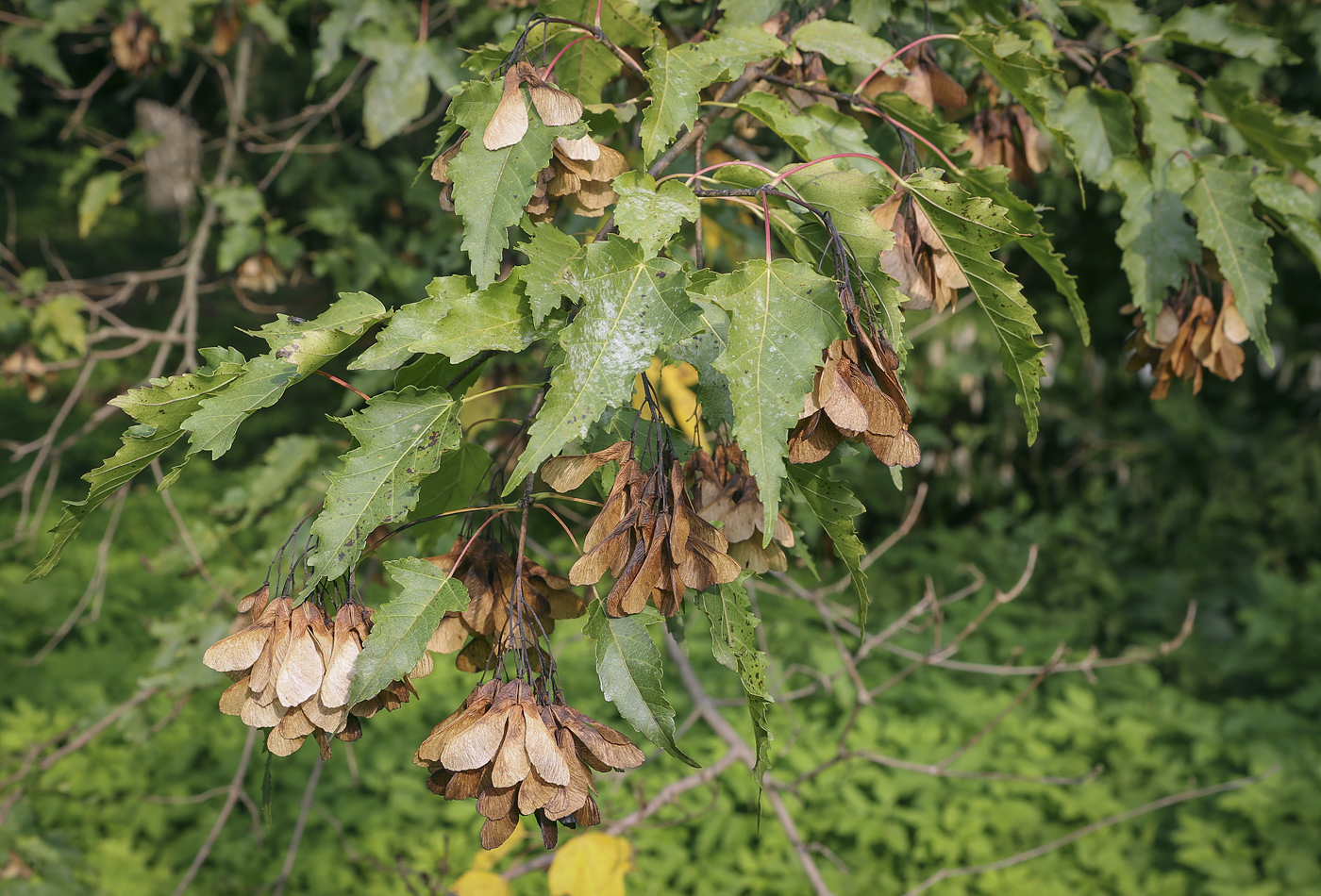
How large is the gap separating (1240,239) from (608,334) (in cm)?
100

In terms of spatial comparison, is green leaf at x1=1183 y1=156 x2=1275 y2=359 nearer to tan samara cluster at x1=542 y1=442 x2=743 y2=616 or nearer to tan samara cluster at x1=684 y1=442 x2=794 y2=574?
tan samara cluster at x1=684 y1=442 x2=794 y2=574

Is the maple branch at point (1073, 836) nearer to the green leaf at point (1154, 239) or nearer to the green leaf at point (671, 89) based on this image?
the green leaf at point (1154, 239)

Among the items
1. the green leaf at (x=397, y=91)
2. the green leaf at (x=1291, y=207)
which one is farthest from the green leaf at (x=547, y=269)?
the green leaf at (x=397, y=91)

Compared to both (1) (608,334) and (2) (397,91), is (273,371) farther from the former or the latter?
(2) (397,91)

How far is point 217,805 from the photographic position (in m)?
3.90

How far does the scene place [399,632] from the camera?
2.67 ft

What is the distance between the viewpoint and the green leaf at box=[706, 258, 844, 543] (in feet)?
2.33

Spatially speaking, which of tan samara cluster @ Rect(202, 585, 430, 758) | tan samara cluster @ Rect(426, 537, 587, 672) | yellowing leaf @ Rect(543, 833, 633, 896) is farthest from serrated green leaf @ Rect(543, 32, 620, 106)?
yellowing leaf @ Rect(543, 833, 633, 896)

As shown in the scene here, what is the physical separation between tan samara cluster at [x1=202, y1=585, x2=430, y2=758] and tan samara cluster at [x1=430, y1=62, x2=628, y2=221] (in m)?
0.43

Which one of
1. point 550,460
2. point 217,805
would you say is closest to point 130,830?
point 217,805

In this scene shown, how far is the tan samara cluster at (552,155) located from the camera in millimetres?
875

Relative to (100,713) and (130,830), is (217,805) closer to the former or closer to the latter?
(130,830)

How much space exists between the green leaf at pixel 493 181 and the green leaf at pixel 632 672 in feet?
1.13

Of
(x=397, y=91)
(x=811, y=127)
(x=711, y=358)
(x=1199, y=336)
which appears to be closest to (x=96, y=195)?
(x=397, y=91)
